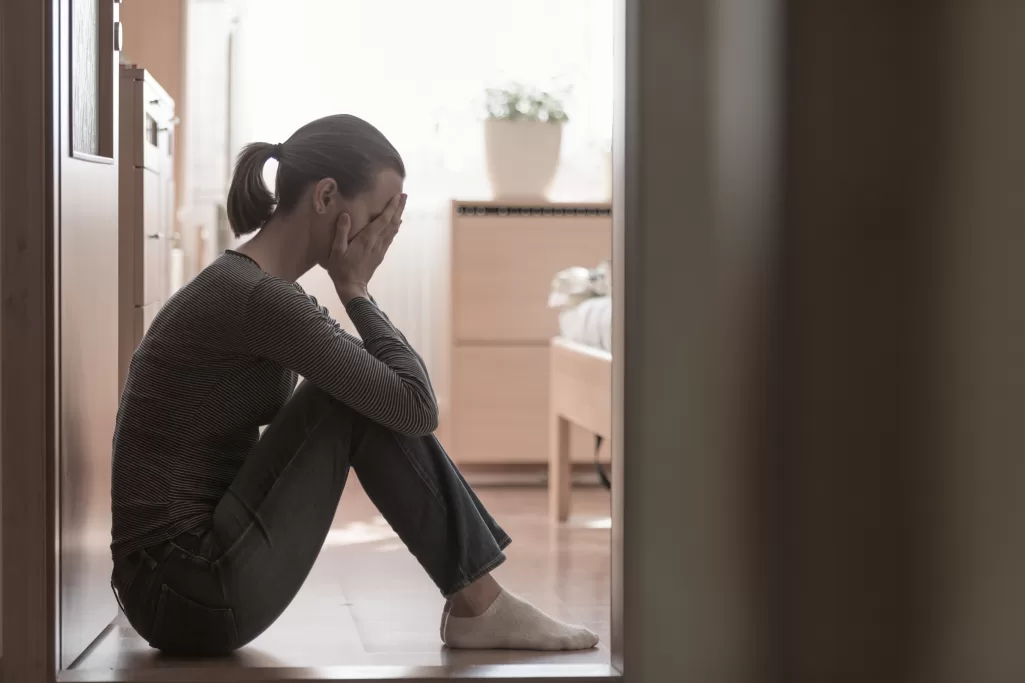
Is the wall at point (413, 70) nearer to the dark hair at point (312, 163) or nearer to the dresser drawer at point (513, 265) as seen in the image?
the dresser drawer at point (513, 265)

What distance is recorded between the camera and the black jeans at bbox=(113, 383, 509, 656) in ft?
4.99

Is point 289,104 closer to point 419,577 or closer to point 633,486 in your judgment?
point 419,577

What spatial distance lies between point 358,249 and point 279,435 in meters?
0.28

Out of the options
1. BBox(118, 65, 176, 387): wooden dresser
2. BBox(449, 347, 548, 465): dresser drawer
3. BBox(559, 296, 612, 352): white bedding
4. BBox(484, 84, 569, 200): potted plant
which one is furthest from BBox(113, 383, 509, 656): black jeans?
BBox(484, 84, 569, 200): potted plant

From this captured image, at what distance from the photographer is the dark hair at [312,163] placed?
1.63 m

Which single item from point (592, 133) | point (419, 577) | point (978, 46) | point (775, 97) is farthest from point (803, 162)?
point (592, 133)

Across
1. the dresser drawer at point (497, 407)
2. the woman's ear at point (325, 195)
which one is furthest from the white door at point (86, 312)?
the dresser drawer at point (497, 407)

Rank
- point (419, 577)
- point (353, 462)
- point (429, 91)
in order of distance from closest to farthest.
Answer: point (353, 462) < point (419, 577) < point (429, 91)

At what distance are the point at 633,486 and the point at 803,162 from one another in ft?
1.42

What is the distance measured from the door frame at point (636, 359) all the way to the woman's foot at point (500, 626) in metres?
0.18

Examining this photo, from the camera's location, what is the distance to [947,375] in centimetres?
134

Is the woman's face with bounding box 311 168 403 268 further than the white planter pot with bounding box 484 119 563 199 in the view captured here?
No

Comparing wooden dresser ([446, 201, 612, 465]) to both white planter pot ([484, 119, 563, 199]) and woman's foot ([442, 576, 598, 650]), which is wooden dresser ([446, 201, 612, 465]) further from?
woman's foot ([442, 576, 598, 650])

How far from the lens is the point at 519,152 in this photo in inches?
160
